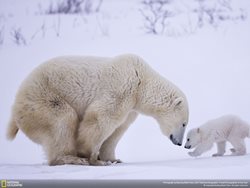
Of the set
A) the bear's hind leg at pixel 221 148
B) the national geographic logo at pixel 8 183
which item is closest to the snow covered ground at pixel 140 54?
the national geographic logo at pixel 8 183

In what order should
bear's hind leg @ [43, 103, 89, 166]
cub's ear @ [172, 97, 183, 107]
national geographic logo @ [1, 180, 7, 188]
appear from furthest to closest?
1. cub's ear @ [172, 97, 183, 107]
2. national geographic logo @ [1, 180, 7, 188]
3. bear's hind leg @ [43, 103, 89, 166]

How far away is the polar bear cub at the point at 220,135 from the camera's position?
366 centimetres

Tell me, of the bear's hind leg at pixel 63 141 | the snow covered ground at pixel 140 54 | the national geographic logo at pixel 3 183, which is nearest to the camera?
the bear's hind leg at pixel 63 141

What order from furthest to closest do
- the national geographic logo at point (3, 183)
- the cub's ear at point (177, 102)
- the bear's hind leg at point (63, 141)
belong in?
1. the cub's ear at point (177, 102)
2. the national geographic logo at point (3, 183)
3. the bear's hind leg at point (63, 141)

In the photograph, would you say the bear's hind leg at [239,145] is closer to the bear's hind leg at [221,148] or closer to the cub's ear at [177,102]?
the bear's hind leg at [221,148]

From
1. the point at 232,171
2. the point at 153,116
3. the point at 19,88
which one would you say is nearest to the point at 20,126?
the point at 19,88

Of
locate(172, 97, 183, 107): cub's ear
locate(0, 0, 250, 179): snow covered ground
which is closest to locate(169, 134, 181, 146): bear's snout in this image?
locate(0, 0, 250, 179): snow covered ground

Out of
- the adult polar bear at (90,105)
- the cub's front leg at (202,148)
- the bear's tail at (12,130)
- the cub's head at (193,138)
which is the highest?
the adult polar bear at (90,105)

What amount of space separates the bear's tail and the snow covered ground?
0.44ft

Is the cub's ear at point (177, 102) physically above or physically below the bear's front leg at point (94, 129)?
above

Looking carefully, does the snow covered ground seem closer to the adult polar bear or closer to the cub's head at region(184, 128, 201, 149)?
the cub's head at region(184, 128, 201, 149)

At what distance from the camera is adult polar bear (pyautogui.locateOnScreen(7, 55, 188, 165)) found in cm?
340

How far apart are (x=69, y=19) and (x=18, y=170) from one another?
132cm

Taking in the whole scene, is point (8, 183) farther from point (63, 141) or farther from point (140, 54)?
point (140, 54)
